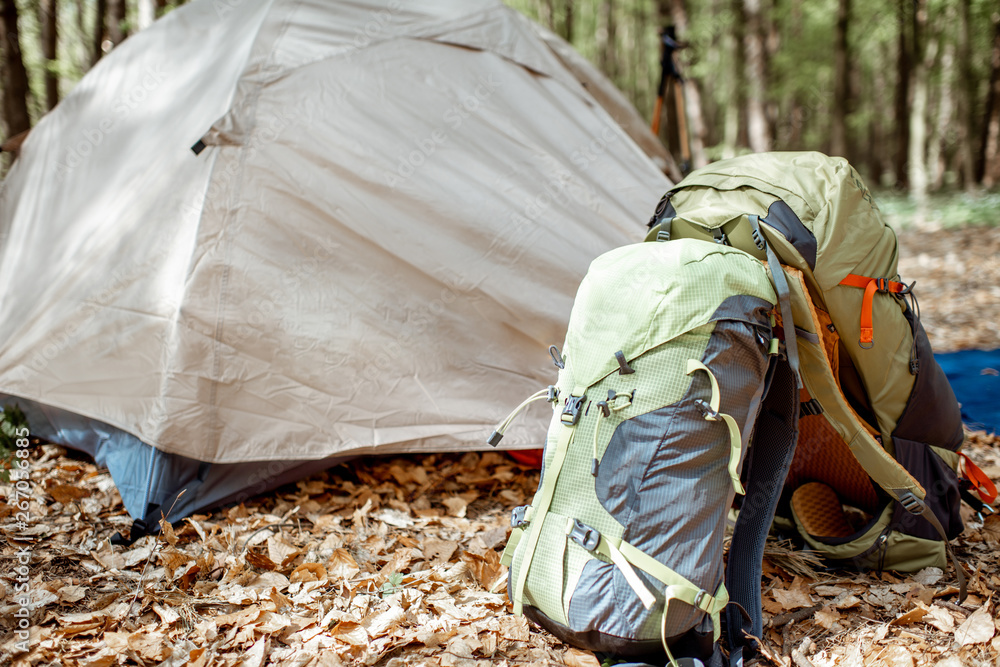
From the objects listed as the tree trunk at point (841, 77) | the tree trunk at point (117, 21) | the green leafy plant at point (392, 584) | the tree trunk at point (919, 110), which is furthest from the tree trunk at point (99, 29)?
the tree trunk at point (919, 110)

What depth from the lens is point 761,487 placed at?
2143mm

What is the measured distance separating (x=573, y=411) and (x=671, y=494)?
34cm

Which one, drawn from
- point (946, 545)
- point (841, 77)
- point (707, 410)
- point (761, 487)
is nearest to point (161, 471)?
point (707, 410)

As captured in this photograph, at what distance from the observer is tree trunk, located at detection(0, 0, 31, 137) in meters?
5.29

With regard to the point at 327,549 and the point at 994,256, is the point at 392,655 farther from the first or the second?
the point at 994,256

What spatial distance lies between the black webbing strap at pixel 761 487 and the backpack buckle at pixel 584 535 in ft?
1.96

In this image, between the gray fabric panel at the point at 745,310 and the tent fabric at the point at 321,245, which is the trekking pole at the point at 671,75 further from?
the gray fabric panel at the point at 745,310

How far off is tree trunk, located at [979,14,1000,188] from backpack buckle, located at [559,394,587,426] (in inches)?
478

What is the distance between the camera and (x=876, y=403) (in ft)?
7.19

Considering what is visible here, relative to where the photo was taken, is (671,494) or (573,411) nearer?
(671,494)

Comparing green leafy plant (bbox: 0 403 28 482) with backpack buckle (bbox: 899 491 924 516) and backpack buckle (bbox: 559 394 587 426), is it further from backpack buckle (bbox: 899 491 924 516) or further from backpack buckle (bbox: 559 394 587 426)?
backpack buckle (bbox: 899 491 924 516)

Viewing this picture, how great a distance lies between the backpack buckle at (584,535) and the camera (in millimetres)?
1736

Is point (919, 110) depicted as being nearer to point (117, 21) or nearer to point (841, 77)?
point (841, 77)

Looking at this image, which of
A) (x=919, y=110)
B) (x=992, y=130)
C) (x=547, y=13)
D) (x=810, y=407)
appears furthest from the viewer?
(x=547, y=13)
